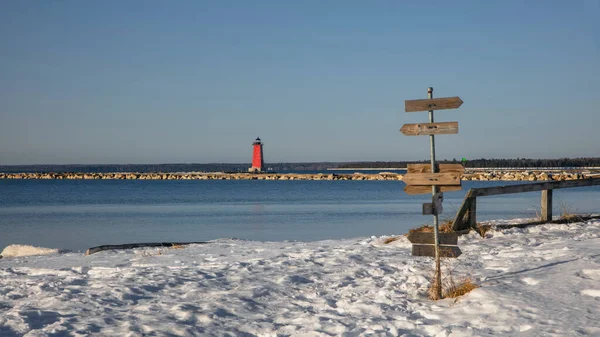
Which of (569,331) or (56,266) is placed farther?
(56,266)

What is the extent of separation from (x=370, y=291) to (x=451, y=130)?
2.38 meters

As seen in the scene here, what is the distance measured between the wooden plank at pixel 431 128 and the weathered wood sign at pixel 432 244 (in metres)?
1.45

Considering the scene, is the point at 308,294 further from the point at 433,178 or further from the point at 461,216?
the point at 461,216

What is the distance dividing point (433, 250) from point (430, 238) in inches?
6.8

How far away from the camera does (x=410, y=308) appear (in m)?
8.04

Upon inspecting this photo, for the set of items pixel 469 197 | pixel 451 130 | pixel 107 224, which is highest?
pixel 451 130

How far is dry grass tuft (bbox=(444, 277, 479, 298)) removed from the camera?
8492mm

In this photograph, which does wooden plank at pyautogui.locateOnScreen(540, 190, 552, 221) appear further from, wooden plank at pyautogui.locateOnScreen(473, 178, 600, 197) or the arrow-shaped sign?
the arrow-shaped sign

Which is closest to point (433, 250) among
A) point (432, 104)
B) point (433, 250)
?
point (433, 250)

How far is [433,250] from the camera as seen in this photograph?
9383 millimetres

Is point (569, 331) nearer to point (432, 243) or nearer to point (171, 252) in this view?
point (432, 243)

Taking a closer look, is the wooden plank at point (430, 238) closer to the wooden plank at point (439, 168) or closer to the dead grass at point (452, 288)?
the dead grass at point (452, 288)

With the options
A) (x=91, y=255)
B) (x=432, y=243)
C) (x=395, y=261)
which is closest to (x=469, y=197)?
(x=395, y=261)

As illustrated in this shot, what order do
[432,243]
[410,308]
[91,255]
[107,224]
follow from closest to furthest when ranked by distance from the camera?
[410,308], [432,243], [91,255], [107,224]
